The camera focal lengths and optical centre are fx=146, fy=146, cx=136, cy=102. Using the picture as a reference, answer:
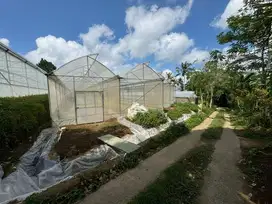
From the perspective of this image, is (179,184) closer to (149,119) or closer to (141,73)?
(149,119)

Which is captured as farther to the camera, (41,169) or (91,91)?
(91,91)

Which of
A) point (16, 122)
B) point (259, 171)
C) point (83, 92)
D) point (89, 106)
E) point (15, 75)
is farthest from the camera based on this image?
point (15, 75)

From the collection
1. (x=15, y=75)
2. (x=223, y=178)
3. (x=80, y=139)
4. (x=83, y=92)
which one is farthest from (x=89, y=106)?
(x=223, y=178)

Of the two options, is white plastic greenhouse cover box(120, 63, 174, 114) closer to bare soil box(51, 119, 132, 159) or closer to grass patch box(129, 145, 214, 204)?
bare soil box(51, 119, 132, 159)

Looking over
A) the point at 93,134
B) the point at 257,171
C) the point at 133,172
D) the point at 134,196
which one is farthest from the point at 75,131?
the point at 257,171

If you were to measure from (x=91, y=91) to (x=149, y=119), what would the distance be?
12.8 ft

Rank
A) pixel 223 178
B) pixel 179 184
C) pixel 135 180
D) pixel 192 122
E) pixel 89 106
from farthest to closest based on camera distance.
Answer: pixel 192 122 < pixel 89 106 < pixel 223 178 < pixel 135 180 < pixel 179 184

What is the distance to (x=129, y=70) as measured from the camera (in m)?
10.7

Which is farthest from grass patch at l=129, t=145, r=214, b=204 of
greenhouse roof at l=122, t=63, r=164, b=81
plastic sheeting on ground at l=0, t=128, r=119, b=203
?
greenhouse roof at l=122, t=63, r=164, b=81

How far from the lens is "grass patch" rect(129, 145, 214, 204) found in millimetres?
2670

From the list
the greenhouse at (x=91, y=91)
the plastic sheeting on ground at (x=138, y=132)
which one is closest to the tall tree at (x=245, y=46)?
the plastic sheeting on ground at (x=138, y=132)

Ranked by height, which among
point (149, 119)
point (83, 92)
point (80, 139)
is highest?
point (83, 92)

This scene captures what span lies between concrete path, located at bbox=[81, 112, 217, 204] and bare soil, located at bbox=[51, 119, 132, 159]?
2.30 metres

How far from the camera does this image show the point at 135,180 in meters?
3.29
